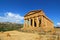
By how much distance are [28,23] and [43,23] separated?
7.71 m

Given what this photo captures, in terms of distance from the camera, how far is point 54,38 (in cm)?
1822

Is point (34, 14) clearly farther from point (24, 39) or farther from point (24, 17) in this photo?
point (24, 39)

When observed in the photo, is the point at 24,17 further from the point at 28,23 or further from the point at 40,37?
the point at 40,37

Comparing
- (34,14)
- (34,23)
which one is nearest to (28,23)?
(34,23)

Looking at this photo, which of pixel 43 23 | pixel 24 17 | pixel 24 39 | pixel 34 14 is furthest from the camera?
pixel 24 17

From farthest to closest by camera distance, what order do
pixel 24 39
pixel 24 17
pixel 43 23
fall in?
pixel 24 17, pixel 43 23, pixel 24 39

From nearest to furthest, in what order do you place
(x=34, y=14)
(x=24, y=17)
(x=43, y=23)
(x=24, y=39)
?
(x=24, y=39) → (x=43, y=23) → (x=34, y=14) → (x=24, y=17)

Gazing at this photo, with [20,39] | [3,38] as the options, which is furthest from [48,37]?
[3,38]

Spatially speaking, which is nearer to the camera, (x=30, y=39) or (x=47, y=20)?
(x=30, y=39)

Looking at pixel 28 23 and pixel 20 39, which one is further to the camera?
pixel 28 23

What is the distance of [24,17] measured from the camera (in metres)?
42.1

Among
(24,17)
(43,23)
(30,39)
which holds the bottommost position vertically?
(30,39)

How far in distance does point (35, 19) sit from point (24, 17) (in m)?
4.41

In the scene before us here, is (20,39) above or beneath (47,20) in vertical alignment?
beneath
